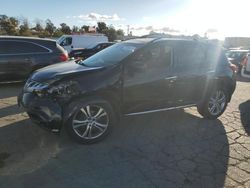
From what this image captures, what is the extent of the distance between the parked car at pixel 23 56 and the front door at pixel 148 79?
4.72m

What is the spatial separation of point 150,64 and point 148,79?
0.94 feet

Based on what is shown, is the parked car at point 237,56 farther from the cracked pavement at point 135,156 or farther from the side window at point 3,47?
the side window at point 3,47

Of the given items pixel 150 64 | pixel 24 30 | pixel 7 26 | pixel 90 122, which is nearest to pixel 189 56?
pixel 150 64

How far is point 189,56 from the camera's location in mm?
5320

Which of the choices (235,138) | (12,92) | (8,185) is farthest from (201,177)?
(12,92)

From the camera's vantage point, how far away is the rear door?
5.09m

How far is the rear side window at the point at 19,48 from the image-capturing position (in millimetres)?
8117

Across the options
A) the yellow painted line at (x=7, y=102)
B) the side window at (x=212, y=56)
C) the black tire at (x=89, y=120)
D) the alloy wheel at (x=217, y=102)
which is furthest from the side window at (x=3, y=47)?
the alloy wheel at (x=217, y=102)

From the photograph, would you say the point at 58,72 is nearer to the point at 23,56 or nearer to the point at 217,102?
the point at 217,102

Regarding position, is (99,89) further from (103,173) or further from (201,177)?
(201,177)

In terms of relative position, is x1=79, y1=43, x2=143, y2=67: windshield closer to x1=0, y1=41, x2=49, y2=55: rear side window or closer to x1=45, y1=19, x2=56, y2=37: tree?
x1=0, y1=41, x2=49, y2=55: rear side window

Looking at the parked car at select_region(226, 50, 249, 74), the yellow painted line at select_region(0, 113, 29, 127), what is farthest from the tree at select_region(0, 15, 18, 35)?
the yellow painted line at select_region(0, 113, 29, 127)

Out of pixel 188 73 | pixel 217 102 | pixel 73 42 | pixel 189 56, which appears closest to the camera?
pixel 188 73

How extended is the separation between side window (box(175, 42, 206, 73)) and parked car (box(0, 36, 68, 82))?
15.6 feet
